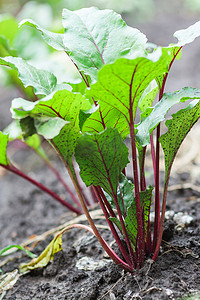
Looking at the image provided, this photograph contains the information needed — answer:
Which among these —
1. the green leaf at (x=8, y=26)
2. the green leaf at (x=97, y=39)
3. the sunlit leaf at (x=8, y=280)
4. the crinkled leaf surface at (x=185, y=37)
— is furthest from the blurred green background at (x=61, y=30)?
the sunlit leaf at (x=8, y=280)

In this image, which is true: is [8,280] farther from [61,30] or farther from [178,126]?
[61,30]

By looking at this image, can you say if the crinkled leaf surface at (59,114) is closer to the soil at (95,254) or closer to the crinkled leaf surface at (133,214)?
the crinkled leaf surface at (133,214)

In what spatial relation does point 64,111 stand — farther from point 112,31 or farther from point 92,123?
point 112,31

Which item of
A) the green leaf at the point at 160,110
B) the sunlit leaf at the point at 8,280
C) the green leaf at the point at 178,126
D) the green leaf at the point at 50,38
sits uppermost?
the green leaf at the point at 50,38

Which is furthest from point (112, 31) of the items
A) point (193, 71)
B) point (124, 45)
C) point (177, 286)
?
point (193, 71)

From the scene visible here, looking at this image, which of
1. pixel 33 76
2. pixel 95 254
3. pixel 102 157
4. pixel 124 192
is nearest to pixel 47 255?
pixel 95 254
